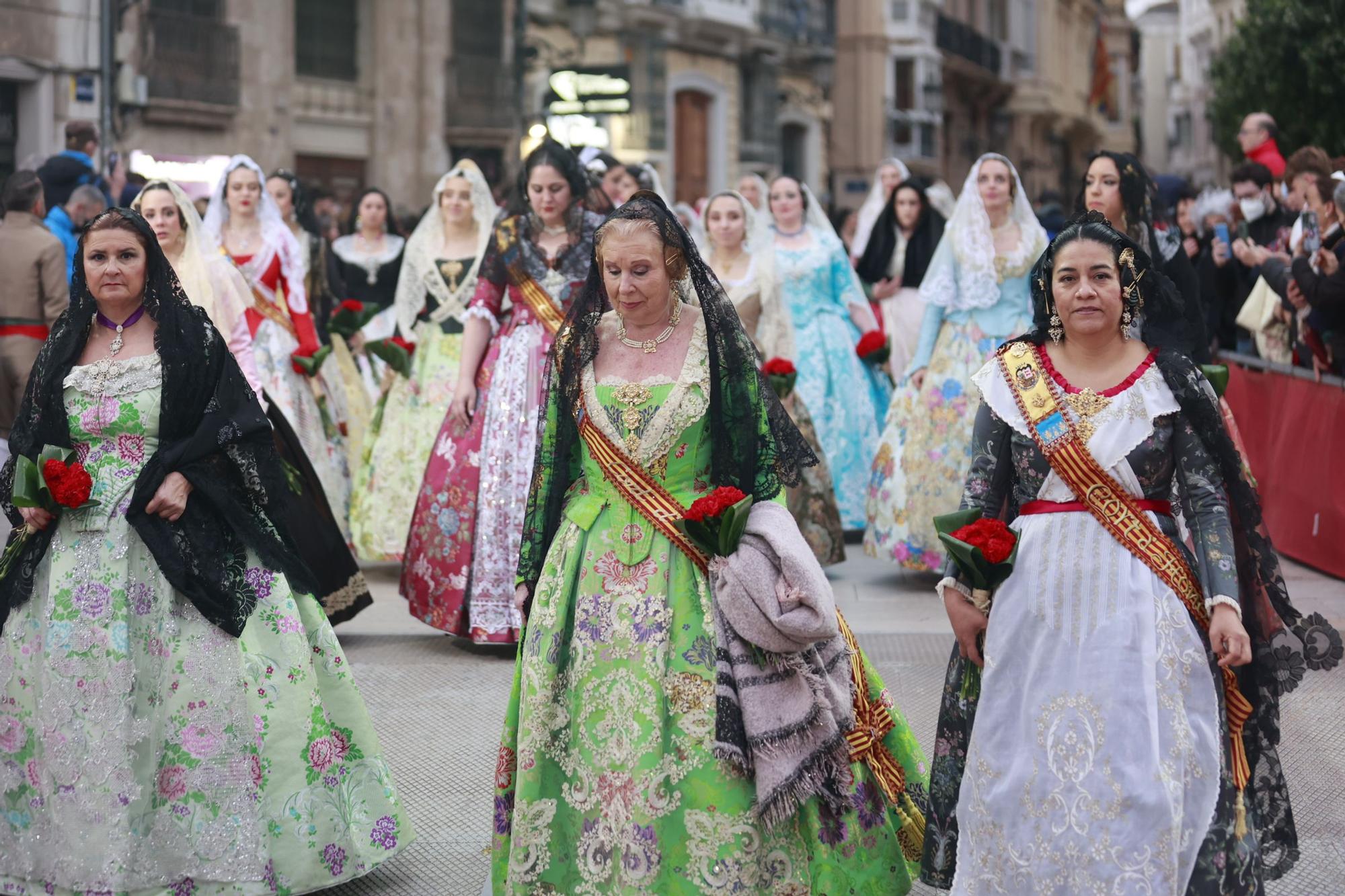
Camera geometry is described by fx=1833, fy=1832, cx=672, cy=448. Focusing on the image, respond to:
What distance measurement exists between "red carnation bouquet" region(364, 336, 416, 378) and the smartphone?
14.9 ft

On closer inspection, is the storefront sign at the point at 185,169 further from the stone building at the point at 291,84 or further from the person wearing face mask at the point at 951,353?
the person wearing face mask at the point at 951,353

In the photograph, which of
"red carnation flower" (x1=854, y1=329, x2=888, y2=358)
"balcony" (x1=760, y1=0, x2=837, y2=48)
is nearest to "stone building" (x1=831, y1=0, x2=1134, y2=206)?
"balcony" (x1=760, y1=0, x2=837, y2=48)

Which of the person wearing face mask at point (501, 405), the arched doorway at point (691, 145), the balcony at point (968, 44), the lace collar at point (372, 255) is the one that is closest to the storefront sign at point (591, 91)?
the arched doorway at point (691, 145)

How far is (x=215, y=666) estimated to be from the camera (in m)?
4.51

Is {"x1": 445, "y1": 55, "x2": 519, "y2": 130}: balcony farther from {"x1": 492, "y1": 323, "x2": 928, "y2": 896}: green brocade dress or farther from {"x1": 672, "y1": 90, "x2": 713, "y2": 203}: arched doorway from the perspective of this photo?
{"x1": 492, "y1": 323, "x2": 928, "y2": 896}: green brocade dress

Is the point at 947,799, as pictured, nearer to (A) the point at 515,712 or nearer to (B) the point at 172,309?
(A) the point at 515,712

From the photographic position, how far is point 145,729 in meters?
4.46

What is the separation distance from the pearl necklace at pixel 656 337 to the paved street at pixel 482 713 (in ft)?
4.88

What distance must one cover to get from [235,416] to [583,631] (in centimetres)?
109

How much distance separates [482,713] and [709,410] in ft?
8.35

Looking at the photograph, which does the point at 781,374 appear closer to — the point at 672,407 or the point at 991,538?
the point at 672,407

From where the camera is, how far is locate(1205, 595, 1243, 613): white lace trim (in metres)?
3.93

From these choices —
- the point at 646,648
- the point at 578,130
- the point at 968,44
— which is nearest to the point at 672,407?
the point at 646,648

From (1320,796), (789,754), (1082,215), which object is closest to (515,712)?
(789,754)
